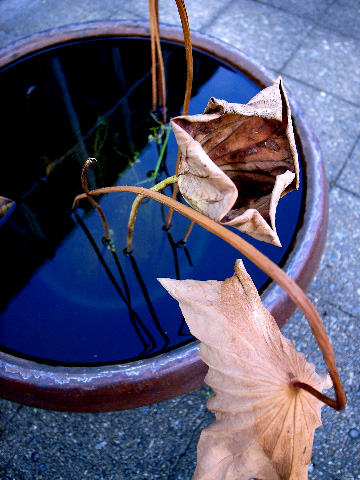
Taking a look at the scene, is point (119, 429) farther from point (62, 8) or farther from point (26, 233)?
point (62, 8)

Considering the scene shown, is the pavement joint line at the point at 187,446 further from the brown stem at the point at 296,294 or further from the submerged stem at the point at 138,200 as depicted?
the brown stem at the point at 296,294

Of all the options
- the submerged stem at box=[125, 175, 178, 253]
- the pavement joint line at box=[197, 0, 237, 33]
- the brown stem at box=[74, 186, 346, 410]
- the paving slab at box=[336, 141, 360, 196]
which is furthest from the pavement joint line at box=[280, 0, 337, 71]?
the brown stem at box=[74, 186, 346, 410]

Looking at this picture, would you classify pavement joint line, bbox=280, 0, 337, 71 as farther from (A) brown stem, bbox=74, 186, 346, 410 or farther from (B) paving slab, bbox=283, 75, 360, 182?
(A) brown stem, bbox=74, 186, 346, 410

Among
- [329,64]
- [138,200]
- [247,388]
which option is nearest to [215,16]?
[329,64]

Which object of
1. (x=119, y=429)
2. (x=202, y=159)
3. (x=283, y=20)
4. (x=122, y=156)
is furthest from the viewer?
(x=283, y=20)

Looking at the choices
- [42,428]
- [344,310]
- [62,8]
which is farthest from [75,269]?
[62,8]

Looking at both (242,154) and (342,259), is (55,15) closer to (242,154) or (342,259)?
(342,259)

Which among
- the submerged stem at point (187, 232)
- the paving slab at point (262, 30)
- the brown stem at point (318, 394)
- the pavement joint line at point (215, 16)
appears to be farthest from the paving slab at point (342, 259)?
the pavement joint line at point (215, 16)
